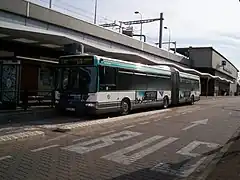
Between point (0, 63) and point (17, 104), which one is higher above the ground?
point (0, 63)

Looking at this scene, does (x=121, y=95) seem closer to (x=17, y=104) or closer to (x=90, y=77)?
(x=90, y=77)

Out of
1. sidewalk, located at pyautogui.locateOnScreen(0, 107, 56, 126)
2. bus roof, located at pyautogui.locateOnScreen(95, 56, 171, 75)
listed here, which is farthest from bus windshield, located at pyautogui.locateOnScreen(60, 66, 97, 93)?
sidewalk, located at pyautogui.locateOnScreen(0, 107, 56, 126)

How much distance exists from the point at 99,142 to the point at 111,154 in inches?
64.8

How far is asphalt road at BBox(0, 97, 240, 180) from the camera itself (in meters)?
6.70

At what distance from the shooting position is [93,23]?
28641 mm

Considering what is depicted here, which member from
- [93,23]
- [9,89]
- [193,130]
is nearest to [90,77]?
[9,89]

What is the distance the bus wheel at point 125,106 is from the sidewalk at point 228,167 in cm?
921

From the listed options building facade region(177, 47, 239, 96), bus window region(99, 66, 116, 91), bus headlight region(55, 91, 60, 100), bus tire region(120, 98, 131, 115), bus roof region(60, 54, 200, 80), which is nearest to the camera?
bus window region(99, 66, 116, 91)

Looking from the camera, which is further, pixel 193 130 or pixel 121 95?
pixel 121 95

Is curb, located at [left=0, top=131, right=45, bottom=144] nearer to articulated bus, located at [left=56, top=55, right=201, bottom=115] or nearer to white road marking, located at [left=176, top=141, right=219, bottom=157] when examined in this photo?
white road marking, located at [left=176, top=141, right=219, bottom=157]

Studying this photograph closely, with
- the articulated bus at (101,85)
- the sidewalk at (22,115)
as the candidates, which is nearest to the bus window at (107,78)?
the articulated bus at (101,85)

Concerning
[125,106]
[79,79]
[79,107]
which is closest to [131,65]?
[125,106]

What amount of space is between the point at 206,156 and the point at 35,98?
12.5 meters

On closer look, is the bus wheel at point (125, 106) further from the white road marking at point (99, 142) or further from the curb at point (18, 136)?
the curb at point (18, 136)
